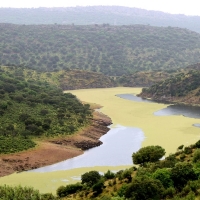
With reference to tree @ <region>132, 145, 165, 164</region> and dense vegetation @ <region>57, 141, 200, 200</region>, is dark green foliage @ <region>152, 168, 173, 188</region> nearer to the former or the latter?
dense vegetation @ <region>57, 141, 200, 200</region>

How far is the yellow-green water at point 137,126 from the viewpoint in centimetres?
4905

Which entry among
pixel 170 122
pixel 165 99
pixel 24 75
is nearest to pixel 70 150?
pixel 170 122

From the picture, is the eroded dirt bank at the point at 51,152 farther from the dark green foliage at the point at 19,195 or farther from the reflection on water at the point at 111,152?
the dark green foliage at the point at 19,195

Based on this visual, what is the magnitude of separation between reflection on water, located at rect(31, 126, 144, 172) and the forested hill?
184ft

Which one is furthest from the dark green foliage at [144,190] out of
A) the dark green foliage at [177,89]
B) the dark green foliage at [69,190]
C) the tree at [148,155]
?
the dark green foliage at [177,89]

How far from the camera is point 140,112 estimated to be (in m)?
107

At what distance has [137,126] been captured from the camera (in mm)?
85625

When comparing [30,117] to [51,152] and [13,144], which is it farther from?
[51,152]

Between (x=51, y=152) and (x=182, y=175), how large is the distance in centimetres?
2988

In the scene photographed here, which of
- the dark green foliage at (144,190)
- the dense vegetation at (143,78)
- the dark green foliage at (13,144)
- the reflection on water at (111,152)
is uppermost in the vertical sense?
the dark green foliage at (144,190)

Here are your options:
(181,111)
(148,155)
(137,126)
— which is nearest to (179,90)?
(181,111)

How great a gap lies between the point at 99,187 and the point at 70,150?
26756 millimetres

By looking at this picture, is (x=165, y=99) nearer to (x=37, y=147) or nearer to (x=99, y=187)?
(x=37, y=147)

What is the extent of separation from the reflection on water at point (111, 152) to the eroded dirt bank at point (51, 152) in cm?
121
